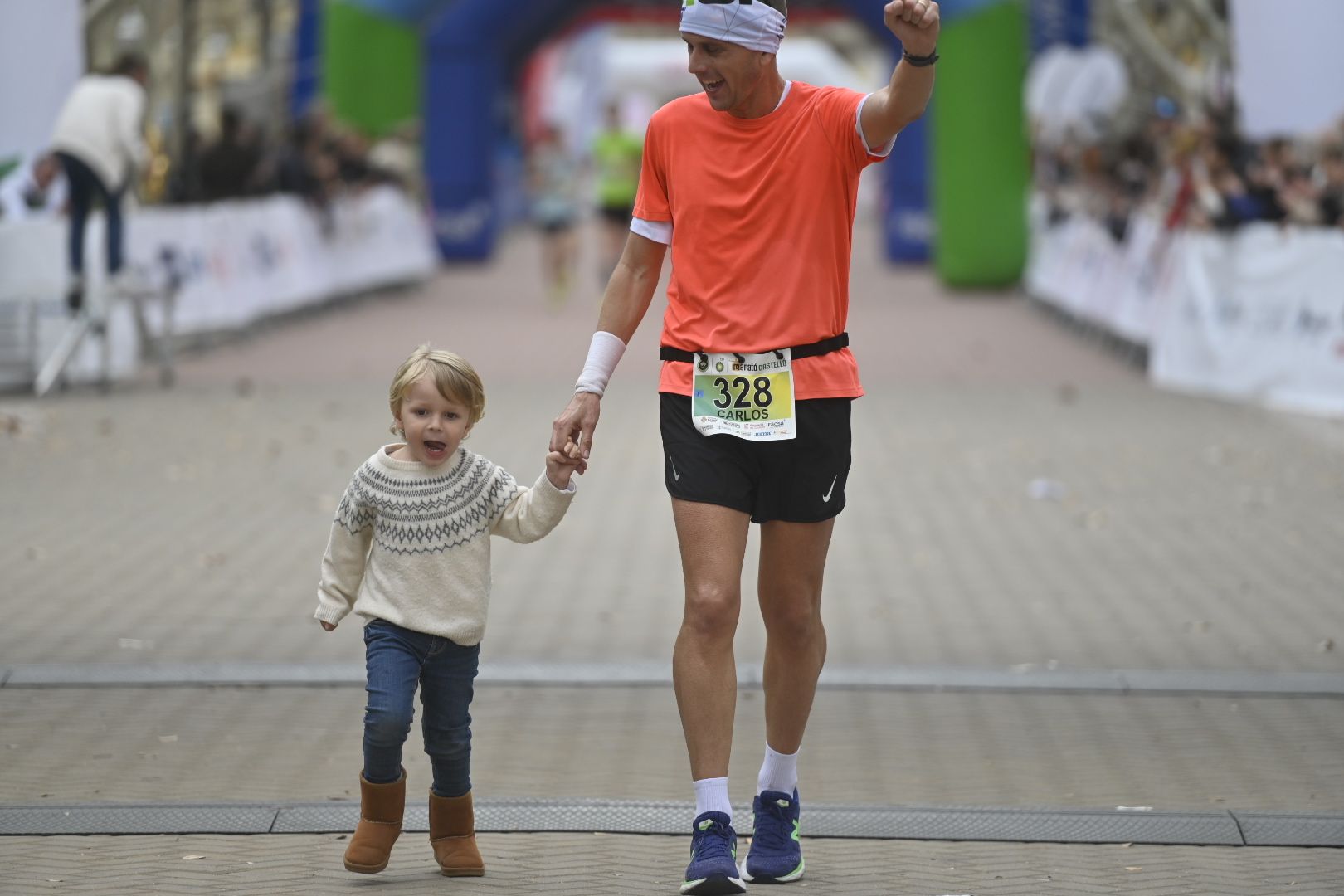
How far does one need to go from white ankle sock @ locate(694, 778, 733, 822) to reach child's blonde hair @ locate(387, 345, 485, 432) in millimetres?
902

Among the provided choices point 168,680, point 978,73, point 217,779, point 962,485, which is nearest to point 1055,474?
point 962,485

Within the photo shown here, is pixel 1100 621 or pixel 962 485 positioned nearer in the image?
pixel 1100 621

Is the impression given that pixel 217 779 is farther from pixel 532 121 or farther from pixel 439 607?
pixel 532 121

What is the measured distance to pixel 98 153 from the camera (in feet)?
46.3

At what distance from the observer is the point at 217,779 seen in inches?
212

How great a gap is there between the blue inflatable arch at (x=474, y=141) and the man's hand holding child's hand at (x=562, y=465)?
25.8m

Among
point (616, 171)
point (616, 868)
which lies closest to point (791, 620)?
point (616, 868)

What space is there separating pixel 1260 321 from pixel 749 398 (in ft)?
35.5

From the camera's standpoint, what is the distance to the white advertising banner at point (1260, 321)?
539 inches

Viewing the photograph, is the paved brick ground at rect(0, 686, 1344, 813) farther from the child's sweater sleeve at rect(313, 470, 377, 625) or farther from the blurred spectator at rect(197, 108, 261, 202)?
the blurred spectator at rect(197, 108, 261, 202)

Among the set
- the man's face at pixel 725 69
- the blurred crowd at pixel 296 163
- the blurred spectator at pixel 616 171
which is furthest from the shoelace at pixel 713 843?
the blurred spectator at pixel 616 171

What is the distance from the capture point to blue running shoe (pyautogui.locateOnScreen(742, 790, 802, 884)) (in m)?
4.56

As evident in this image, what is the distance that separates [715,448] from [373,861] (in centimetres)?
112

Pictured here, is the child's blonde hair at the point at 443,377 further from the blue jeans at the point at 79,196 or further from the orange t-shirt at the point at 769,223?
the blue jeans at the point at 79,196
